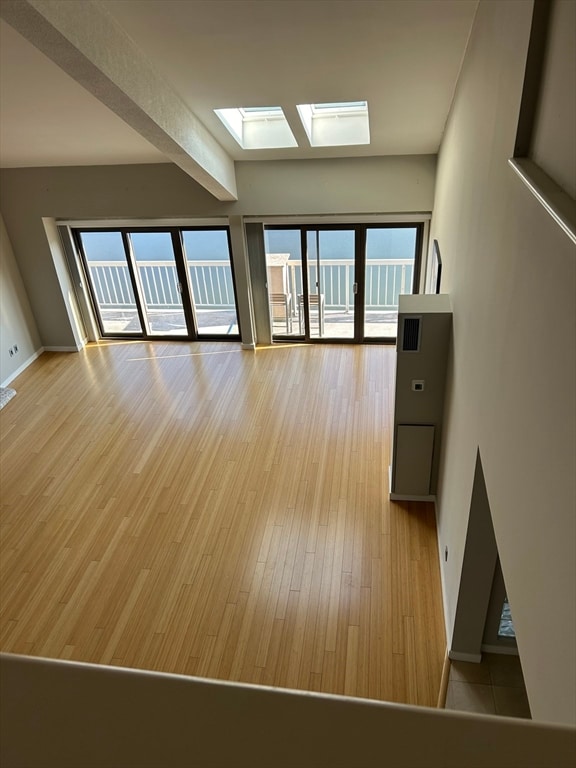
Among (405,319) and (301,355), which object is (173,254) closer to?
(301,355)

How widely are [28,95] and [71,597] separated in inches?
165

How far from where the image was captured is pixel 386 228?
7.13 metres

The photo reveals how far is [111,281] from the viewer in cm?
838

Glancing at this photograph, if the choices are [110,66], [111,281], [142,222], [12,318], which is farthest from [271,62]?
[12,318]

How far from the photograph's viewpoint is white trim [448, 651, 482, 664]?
3463 mm

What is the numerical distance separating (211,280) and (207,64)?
4.40 metres

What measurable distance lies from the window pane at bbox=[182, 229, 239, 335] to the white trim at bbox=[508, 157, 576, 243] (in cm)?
607

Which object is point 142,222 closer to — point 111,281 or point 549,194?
point 111,281

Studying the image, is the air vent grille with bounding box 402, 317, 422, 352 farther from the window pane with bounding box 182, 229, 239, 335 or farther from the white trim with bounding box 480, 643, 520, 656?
the window pane with bounding box 182, 229, 239, 335

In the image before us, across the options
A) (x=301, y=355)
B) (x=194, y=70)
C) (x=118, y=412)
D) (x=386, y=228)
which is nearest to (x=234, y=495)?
(x=118, y=412)

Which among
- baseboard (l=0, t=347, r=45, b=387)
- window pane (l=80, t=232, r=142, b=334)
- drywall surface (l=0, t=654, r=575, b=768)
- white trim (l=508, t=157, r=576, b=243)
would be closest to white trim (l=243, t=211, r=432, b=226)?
window pane (l=80, t=232, r=142, b=334)

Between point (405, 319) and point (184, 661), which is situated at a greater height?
point (405, 319)

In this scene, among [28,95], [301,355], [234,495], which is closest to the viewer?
[28,95]

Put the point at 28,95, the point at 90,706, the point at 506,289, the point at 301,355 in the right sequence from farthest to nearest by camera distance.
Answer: the point at 301,355 → the point at 28,95 → the point at 506,289 → the point at 90,706
